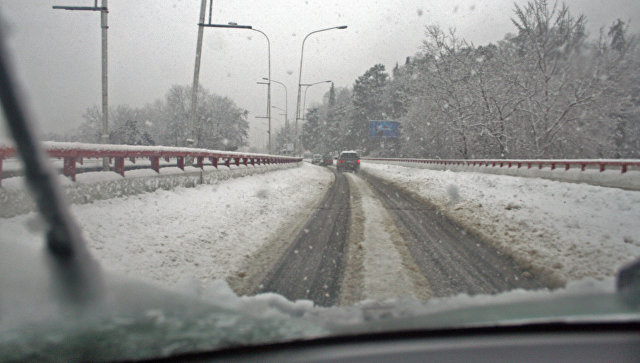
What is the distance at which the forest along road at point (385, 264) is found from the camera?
3705 mm

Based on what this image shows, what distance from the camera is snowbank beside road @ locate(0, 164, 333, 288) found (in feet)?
13.7

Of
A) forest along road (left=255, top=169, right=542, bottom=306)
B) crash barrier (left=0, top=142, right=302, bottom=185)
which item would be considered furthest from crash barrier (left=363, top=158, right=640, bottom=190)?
crash barrier (left=0, top=142, right=302, bottom=185)

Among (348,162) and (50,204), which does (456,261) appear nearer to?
(50,204)

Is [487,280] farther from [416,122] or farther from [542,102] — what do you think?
[416,122]

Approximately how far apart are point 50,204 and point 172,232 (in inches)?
164

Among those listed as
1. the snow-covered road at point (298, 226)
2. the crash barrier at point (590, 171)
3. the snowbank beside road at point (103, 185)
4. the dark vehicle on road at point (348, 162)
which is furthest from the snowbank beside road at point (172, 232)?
the dark vehicle on road at point (348, 162)

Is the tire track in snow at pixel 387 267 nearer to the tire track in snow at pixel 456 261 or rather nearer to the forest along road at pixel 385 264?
the forest along road at pixel 385 264

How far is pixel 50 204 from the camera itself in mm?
1709

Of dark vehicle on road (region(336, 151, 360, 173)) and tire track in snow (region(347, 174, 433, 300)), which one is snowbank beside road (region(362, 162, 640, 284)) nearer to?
tire track in snow (region(347, 174, 433, 300))

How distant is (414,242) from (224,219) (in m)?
3.92

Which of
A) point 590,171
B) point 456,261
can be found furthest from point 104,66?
point 590,171

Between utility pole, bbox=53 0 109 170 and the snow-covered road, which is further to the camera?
utility pole, bbox=53 0 109 170

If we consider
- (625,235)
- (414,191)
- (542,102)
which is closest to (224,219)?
(625,235)

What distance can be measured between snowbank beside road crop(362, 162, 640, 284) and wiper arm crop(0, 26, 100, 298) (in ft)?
15.6
